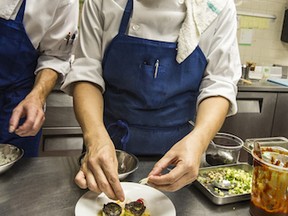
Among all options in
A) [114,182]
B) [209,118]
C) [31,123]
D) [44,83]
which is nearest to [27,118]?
[31,123]

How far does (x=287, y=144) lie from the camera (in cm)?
113

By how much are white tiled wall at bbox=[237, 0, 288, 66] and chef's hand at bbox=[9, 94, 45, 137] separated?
8.41ft

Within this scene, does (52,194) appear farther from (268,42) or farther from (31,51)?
(268,42)

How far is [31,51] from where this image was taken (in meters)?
1.18

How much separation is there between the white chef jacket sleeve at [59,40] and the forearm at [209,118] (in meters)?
0.61

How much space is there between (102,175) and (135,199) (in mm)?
141

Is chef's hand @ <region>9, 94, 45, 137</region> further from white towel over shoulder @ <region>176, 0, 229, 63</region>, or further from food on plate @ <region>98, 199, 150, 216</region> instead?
white towel over shoulder @ <region>176, 0, 229, 63</region>

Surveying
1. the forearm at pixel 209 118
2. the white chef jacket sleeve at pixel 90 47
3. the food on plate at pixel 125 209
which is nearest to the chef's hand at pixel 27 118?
the white chef jacket sleeve at pixel 90 47

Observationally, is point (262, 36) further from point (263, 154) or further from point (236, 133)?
point (263, 154)

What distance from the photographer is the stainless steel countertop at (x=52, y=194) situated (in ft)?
2.51

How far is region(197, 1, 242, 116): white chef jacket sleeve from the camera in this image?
3.23ft

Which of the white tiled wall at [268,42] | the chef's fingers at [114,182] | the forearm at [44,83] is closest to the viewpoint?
the chef's fingers at [114,182]

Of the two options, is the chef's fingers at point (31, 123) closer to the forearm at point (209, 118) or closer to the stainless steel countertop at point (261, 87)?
the forearm at point (209, 118)

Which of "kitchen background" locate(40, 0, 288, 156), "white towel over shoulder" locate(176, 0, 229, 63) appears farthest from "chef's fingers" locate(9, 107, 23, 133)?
"kitchen background" locate(40, 0, 288, 156)
